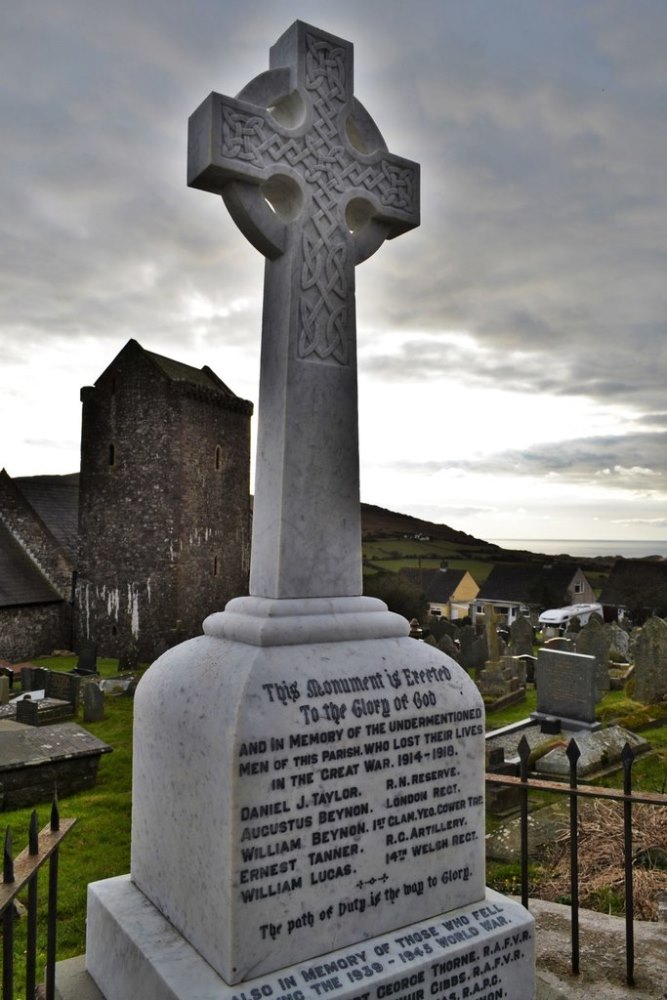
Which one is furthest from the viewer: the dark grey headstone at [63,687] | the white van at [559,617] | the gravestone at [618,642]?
the white van at [559,617]

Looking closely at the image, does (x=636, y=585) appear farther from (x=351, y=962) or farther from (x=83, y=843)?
(x=351, y=962)

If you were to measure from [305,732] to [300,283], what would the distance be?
189cm

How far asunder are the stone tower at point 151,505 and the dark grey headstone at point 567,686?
14247 millimetres

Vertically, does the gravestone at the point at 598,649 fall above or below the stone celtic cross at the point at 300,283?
below

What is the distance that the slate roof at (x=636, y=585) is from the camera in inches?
1419

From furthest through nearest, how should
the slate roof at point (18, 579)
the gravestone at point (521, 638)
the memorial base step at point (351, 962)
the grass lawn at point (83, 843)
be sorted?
the slate roof at point (18, 579)
the gravestone at point (521, 638)
the grass lawn at point (83, 843)
the memorial base step at point (351, 962)

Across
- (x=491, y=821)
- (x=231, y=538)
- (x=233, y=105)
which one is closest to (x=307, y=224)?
(x=233, y=105)

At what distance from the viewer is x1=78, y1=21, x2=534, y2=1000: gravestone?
8.14 ft

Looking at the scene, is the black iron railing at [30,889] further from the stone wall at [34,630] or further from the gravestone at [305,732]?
the stone wall at [34,630]

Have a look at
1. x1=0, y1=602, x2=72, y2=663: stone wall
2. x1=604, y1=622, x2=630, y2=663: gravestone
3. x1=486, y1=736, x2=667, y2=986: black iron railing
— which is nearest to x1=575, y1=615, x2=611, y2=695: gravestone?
x1=604, y1=622, x2=630, y2=663: gravestone

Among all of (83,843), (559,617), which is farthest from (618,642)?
(83,843)

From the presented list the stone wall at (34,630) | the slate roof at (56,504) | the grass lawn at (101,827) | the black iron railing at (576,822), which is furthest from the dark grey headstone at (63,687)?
the black iron railing at (576,822)

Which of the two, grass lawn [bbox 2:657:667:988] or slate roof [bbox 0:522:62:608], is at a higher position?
slate roof [bbox 0:522:62:608]

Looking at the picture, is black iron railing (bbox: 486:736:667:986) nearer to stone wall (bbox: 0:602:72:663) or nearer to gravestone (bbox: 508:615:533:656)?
gravestone (bbox: 508:615:533:656)
